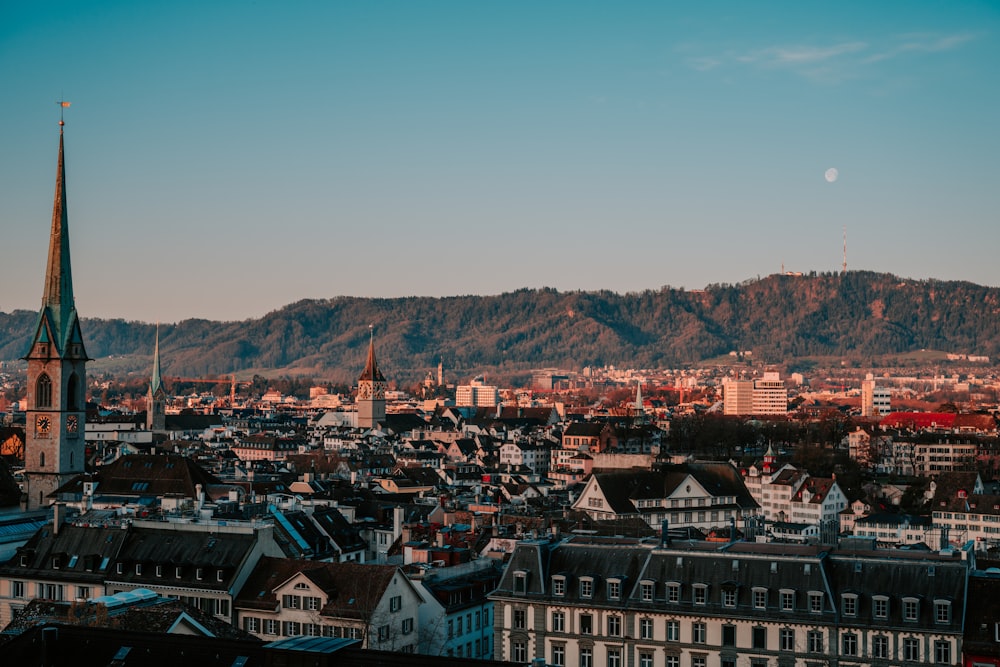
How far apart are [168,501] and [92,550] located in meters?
19.1

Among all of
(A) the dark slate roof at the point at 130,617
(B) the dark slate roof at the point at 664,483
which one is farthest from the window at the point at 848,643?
(B) the dark slate roof at the point at 664,483

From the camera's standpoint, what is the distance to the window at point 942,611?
1592 inches

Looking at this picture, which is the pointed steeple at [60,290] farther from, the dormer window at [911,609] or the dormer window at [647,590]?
the dormer window at [911,609]

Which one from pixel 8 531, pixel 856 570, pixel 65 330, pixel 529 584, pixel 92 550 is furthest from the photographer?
pixel 65 330

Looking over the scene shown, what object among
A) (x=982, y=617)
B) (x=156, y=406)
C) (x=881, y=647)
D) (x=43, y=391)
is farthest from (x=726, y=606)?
(x=156, y=406)

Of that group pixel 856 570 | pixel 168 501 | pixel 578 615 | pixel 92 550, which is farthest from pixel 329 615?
pixel 168 501

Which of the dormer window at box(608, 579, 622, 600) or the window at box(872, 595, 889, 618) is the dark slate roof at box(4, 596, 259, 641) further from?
the window at box(872, 595, 889, 618)

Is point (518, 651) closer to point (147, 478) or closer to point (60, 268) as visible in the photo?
point (147, 478)

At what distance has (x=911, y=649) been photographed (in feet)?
134

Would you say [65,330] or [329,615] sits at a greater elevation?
[65,330]

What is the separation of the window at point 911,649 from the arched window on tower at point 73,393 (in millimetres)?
57188

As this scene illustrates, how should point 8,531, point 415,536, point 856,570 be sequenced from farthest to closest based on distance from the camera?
1. point 415,536
2. point 8,531
3. point 856,570

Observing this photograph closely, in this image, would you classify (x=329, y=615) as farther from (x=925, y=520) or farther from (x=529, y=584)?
(x=925, y=520)

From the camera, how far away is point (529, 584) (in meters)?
46.1
